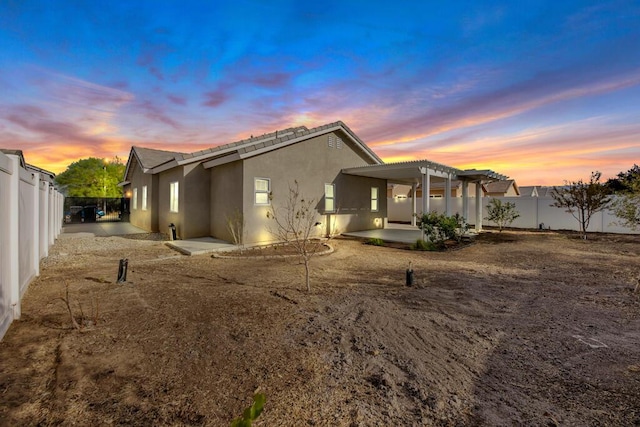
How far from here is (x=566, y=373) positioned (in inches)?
117

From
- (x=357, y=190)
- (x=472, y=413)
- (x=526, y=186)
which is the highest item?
(x=526, y=186)

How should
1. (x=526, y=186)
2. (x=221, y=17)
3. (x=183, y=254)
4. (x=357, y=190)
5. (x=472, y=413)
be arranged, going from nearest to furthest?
(x=472, y=413)
(x=221, y=17)
(x=183, y=254)
(x=357, y=190)
(x=526, y=186)

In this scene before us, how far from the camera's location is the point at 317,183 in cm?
1319

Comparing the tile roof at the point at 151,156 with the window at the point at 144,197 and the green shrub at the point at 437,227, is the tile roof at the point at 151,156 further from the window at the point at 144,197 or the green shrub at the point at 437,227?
the green shrub at the point at 437,227

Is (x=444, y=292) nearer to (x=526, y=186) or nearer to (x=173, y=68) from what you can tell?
(x=173, y=68)

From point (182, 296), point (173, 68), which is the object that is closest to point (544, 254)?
point (182, 296)

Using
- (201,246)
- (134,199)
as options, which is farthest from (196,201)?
(134,199)

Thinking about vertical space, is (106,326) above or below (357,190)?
below

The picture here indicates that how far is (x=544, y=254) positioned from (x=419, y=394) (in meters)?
10.1

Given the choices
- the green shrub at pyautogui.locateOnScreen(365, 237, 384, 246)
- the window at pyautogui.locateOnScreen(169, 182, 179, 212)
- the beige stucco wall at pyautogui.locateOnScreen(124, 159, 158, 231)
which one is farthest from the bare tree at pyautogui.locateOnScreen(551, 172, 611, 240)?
the beige stucco wall at pyautogui.locateOnScreen(124, 159, 158, 231)

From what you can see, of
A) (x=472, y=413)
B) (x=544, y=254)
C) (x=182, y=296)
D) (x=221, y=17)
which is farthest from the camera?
(x=544, y=254)

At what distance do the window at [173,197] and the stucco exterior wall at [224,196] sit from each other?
5.32 feet

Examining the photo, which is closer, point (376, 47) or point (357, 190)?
point (376, 47)

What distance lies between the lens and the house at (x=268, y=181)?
11.0 metres
